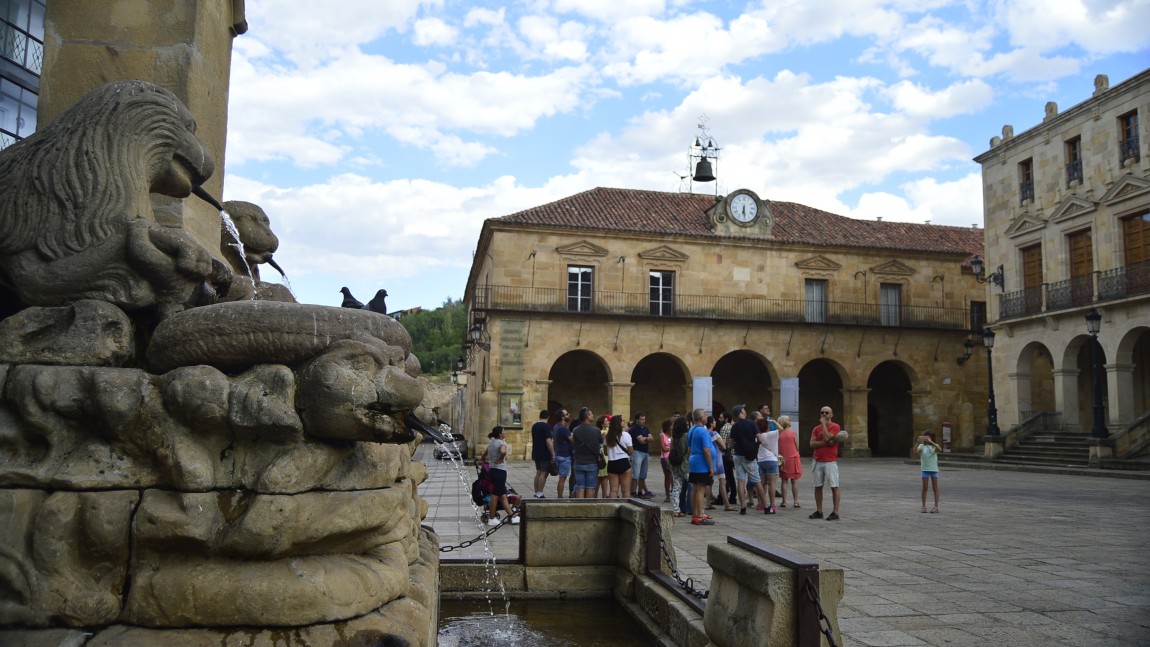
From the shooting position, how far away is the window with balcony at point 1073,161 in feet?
83.2

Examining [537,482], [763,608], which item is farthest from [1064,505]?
[763,608]

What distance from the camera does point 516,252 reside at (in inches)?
1166

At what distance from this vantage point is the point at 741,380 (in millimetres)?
34625

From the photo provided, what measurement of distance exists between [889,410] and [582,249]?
16281mm

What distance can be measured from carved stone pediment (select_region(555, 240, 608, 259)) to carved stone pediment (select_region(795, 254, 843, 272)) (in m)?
8.00

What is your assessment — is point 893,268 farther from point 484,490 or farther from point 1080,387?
point 484,490

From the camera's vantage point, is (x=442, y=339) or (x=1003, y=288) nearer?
(x=1003, y=288)

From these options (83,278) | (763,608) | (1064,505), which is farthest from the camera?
(1064,505)

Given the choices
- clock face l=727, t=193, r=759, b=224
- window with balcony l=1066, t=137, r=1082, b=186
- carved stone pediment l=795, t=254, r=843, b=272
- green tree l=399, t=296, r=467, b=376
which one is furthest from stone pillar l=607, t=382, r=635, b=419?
green tree l=399, t=296, r=467, b=376

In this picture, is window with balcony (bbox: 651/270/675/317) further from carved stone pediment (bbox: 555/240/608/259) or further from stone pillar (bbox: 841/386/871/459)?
stone pillar (bbox: 841/386/871/459)

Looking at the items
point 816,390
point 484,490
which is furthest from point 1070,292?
point 484,490

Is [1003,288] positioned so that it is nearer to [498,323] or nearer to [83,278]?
[498,323]

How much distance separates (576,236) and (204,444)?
27.9m

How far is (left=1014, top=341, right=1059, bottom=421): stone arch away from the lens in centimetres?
2708
